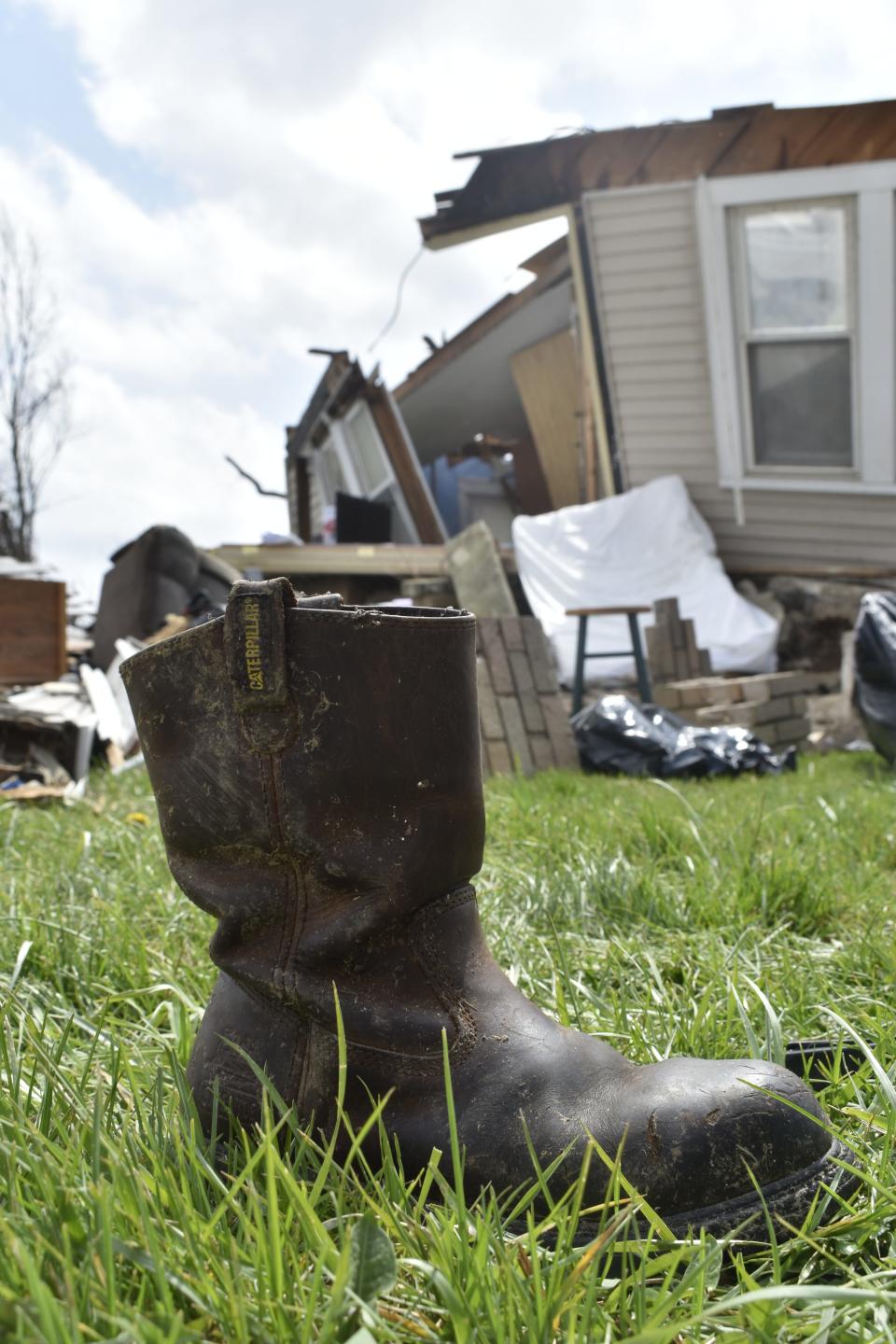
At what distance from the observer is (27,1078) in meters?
1.36

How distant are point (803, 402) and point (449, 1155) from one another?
7.66 meters

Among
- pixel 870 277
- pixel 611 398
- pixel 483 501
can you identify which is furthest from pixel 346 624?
pixel 483 501

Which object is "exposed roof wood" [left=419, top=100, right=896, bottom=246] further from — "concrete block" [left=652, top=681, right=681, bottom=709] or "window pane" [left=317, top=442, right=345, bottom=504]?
"window pane" [left=317, top=442, right=345, bottom=504]

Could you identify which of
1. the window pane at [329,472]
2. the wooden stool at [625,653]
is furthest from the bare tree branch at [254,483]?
the wooden stool at [625,653]

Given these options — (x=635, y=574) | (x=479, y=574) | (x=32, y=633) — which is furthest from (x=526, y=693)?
(x=635, y=574)

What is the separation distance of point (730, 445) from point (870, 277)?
4.92 feet

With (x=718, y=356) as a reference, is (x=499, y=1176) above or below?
below

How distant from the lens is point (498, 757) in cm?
525

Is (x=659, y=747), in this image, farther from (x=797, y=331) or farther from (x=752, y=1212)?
(x=752, y=1212)

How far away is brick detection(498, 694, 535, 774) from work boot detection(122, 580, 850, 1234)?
13.1 ft

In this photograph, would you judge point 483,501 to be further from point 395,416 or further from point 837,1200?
point 837,1200

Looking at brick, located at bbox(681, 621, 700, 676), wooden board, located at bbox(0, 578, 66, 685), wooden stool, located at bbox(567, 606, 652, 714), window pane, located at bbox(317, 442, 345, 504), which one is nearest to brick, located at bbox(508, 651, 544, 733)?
wooden stool, located at bbox(567, 606, 652, 714)

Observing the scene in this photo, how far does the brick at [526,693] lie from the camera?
5.50m

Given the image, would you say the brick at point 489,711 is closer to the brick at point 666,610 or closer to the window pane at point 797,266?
the brick at point 666,610
